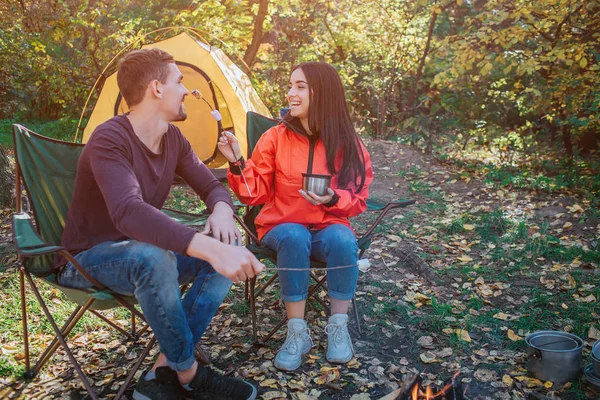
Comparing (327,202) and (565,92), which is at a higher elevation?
(565,92)

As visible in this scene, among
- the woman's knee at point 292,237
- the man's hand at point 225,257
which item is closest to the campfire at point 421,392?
the man's hand at point 225,257

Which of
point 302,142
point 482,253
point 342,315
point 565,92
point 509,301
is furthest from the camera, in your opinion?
point 565,92

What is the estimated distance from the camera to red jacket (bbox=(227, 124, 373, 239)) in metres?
2.39

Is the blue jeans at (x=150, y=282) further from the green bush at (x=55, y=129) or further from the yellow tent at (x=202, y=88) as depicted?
the green bush at (x=55, y=129)

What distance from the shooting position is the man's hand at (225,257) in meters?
1.54

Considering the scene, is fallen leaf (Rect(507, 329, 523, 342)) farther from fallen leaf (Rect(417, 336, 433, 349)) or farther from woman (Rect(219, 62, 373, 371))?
woman (Rect(219, 62, 373, 371))

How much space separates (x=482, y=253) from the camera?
357 centimetres

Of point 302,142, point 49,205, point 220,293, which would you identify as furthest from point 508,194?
point 49,205

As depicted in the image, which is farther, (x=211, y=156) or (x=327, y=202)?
(x=211, y=156)

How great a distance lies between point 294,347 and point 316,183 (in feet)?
2.25

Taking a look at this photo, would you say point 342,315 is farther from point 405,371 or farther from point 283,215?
point 283,215

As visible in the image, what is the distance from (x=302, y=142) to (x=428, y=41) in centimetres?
532

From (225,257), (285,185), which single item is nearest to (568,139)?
(285,185)

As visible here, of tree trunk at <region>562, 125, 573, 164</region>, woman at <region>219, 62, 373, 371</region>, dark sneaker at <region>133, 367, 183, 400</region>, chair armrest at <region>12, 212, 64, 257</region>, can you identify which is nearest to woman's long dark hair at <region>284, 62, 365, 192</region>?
woman at <region>219, 62, 373, 371</region>
